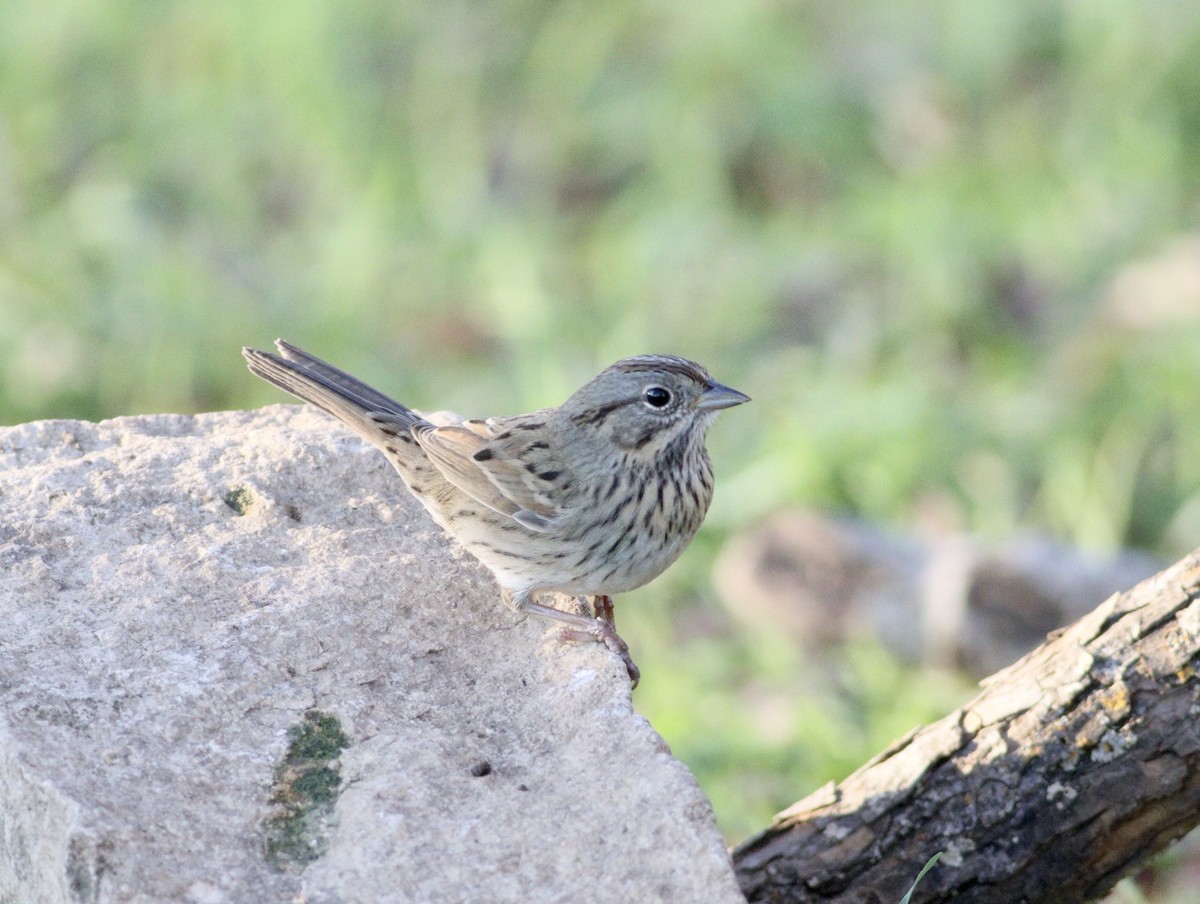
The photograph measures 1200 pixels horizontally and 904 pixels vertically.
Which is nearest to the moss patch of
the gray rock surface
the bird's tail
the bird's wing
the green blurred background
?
the gray rock surface

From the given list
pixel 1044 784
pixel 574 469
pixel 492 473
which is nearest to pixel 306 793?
A: pixel 492 473

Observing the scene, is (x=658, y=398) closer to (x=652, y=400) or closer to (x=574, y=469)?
(x=652, y=400)

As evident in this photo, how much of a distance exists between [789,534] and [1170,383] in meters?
2.27

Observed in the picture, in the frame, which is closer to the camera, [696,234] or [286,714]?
[286,714]

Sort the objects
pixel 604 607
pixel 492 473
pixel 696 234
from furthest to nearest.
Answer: pixel 696 234 → pixel 604 607 → pixel 492 473

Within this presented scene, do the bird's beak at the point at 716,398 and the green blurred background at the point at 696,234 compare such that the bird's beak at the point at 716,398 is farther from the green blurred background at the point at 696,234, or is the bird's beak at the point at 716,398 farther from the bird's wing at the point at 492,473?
the green blurred background at the point at 696,234

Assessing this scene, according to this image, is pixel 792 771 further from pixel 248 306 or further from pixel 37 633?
pixel 248 306

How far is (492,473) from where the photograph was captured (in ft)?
15.1

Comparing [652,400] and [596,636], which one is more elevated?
[652,400]

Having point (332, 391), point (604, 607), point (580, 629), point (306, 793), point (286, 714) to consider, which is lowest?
point (306, 793)

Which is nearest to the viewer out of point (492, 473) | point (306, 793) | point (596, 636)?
point (306, 793)

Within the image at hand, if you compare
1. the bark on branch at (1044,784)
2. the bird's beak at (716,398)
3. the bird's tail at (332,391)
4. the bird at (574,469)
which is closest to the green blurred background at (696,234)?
the bird at (574,469)

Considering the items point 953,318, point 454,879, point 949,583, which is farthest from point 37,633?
point 953,318

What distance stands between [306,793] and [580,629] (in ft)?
3.10
